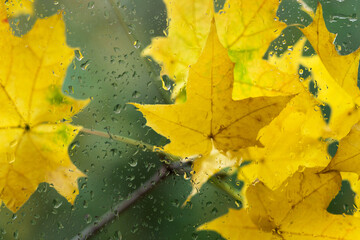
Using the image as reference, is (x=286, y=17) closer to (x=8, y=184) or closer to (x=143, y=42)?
(x=143, y=42)

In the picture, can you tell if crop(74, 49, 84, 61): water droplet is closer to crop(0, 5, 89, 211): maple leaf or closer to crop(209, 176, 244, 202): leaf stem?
crop(0, 5, 89, 211): maple leaf

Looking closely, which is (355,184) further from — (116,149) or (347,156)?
(116,149)

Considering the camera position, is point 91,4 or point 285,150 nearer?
point 285,150

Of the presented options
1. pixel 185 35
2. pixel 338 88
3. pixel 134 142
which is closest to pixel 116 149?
pixel 134 142

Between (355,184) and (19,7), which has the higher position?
(19,7)

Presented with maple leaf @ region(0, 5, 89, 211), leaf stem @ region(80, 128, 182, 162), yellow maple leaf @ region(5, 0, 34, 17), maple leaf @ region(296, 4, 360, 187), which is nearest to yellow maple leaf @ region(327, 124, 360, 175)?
maple leaf @ region(296, 4, 360, 187)

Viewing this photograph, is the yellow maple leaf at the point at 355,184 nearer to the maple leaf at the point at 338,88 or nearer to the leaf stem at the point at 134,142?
the maple leaf at the point at 338,88
